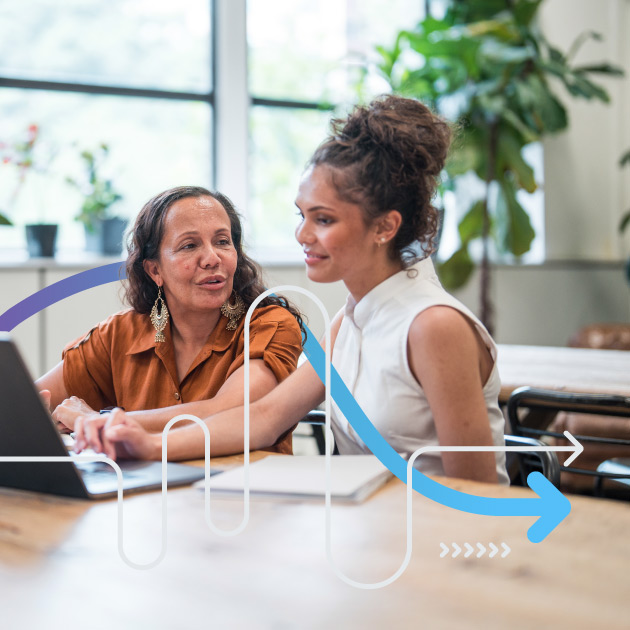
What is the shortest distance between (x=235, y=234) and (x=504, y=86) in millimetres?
3895

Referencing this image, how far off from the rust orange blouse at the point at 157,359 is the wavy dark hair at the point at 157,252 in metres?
0.04

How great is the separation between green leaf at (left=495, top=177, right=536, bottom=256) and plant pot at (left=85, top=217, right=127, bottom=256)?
2.26m

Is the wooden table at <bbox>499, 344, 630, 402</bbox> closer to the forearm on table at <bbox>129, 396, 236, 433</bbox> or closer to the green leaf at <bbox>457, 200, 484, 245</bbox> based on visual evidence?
the forearm on table at <bbox>129, 396, 236, 433</bbox>

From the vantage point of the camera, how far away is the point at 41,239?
383 cm

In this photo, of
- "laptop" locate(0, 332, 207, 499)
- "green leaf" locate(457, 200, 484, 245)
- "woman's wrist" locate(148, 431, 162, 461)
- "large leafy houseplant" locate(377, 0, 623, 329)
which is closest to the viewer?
"laptop" locate(0, 332, 207, 499)

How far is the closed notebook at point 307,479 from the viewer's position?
95cm

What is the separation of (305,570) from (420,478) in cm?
26

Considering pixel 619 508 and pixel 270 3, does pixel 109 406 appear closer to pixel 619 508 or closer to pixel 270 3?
pixel 619 508

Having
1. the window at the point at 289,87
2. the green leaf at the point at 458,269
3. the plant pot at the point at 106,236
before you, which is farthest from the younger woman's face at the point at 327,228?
the green leaf at the point at 458,269

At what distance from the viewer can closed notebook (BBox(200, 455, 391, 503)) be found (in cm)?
95

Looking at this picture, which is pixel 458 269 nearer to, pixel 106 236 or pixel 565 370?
pixel 106 236

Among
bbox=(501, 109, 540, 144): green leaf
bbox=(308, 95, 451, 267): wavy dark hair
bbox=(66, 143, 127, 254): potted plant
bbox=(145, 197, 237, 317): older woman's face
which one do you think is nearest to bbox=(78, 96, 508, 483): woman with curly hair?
bbox=(308, 95, 451, 267): wavy dark hair

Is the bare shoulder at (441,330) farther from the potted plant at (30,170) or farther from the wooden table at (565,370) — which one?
the potted plant at (30,170)

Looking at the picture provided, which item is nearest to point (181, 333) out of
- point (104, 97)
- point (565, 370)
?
point (565, 370)
